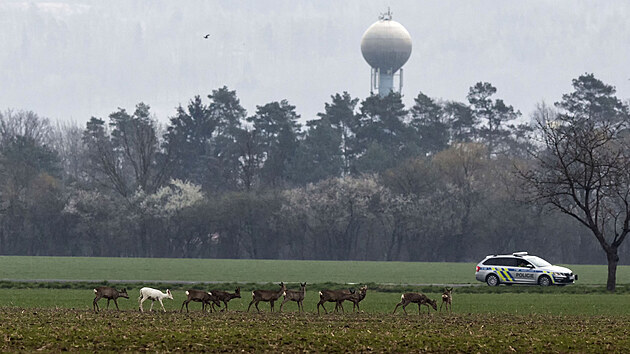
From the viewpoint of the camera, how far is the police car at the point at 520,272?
58272 mm

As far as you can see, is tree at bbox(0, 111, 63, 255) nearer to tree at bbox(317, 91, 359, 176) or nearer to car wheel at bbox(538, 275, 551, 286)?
tree at bbox(317, 91, 359, 176)

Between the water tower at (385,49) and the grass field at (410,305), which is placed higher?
the water tower at (385,49)

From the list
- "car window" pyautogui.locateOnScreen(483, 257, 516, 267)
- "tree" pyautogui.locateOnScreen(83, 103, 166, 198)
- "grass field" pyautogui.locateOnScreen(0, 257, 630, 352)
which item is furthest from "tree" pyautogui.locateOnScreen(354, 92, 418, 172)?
"grass field" pyautogui.locateOnScreen(0, 257, 630, 352)

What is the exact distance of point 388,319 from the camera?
34375mm

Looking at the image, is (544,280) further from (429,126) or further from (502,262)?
(429,126)

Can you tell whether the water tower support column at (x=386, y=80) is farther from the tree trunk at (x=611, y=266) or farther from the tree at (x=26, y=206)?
the tree trunk at (x=611, y=266)

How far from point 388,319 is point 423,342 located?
716 centimetres

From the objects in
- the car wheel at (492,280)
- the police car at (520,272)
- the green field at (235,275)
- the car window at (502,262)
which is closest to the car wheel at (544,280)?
the police car at (520,272)

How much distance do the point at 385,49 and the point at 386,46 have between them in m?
0.51

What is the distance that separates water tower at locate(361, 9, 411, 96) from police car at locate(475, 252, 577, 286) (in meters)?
125

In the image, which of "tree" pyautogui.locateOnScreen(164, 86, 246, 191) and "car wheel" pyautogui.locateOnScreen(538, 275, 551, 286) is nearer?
"car wheel" pyautogui.locateOnScreen(538, 275, 551, 286)

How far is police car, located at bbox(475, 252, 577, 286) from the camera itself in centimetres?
5827

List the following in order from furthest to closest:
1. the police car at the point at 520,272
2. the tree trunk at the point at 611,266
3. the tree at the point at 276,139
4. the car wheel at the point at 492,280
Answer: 1. the tree at the point at 276,139
2. the car wheel at the point at 492,280
3. the police car at the point at 520,272
4. the tree trunk at the point at 611,266

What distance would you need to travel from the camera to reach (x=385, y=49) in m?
184
